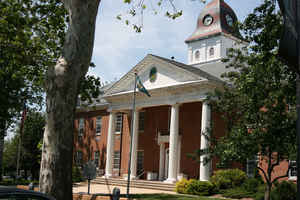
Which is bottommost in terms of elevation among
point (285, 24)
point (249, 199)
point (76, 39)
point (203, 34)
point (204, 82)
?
point (249, 199)

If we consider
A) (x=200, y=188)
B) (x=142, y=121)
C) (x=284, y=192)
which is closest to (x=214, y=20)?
(x=142, y=121)

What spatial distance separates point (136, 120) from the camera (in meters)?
31.6

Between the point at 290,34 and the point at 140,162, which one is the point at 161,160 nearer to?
the point at 140,162

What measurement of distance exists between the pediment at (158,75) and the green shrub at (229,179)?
6.30 m

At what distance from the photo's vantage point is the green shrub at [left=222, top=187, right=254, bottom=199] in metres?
20.8

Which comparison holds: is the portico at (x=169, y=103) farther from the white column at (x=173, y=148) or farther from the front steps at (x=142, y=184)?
the front steps at (x=142, y=184)

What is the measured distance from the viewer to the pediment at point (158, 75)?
2760cm

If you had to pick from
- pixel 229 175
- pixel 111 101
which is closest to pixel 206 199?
pixel 229 175

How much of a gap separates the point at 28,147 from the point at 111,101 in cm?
1520

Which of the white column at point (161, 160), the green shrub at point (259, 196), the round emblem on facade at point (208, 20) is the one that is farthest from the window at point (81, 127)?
the green shrub at point (259, 196)

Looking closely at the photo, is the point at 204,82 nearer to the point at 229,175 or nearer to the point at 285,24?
the point at 229,175

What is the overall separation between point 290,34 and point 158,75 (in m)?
23.8

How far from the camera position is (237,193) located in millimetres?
21188

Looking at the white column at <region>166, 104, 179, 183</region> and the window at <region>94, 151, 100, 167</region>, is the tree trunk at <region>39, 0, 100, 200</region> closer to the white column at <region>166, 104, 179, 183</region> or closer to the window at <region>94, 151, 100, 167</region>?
the white column at <region>166, 104, 179, 183</region>
